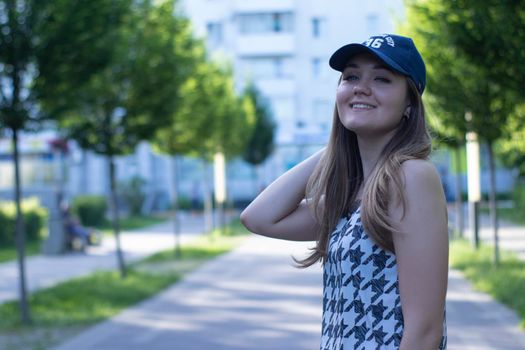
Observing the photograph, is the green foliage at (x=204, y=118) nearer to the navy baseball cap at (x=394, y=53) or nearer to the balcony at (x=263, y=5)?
the navy baseball cap at (x=394, y=53)

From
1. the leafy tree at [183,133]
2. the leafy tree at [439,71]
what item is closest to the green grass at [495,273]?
the leafy tree at [439,71]

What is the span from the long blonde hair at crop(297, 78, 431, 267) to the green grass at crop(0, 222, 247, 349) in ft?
22.1

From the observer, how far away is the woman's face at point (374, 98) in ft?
7.72

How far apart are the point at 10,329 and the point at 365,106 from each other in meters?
8.35

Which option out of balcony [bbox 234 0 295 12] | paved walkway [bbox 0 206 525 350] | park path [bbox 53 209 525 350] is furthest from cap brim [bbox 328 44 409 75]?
balcony [bbox 234 0 295 12]

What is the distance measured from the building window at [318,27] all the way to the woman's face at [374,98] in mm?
56884

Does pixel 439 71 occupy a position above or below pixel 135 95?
above

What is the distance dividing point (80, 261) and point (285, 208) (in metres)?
18.2

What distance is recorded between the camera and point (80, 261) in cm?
2038

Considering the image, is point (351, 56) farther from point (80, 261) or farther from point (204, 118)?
point (204, 118)

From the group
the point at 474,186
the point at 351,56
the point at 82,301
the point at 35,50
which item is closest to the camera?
the point at 351,56

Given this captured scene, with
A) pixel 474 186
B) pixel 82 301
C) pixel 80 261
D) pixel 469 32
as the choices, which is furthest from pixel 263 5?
pixel 469 32

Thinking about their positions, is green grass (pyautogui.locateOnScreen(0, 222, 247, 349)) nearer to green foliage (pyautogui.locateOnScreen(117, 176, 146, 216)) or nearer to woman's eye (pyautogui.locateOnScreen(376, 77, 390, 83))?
woman's eye (pyautogui.locateOnScreen(376, 77, 390, 83))

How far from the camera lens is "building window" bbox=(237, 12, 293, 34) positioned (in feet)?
192
